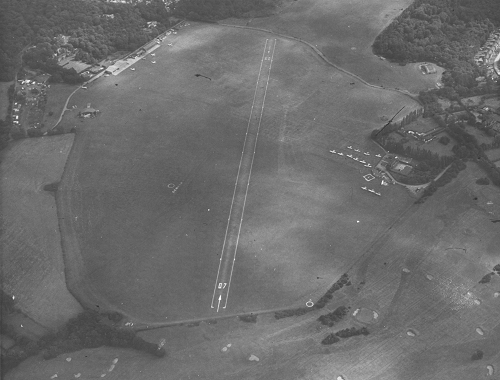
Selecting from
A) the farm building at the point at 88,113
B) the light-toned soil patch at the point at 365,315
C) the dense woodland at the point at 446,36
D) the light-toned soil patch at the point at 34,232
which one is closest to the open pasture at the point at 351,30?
the dense woodland at the point at 446,36

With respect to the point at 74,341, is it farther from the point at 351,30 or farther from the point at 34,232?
the point at 351,30

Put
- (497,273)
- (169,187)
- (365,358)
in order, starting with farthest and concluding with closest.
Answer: (169,187) → (497,273) → (365,358)

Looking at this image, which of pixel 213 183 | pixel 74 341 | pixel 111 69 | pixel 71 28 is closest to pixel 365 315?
pixel 213 183

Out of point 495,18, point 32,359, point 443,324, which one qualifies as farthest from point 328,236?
point 495,18

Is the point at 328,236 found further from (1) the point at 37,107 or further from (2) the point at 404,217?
(1) the point at 37,107

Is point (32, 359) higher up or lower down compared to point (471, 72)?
lower down

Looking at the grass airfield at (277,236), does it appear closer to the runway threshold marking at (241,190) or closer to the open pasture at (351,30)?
the runway threshold marking at (241,190)

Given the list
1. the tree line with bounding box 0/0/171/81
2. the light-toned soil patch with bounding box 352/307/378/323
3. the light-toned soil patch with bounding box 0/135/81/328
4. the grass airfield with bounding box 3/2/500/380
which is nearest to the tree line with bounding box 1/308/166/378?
the grass airfield with bounding box 3/2/500/380
